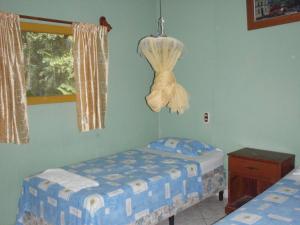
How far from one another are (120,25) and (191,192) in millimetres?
2211

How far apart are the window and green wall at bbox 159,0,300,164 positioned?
1.57 meters

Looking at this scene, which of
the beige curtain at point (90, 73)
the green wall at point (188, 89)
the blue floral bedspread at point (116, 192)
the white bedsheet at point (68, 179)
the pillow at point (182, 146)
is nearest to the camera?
the blue floral bedspread at point (116, 192)

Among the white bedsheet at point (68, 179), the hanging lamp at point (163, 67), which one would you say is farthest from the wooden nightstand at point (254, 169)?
the white bedsheet at point (68, 179)

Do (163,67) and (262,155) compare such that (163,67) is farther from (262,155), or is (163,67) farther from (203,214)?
(203,214)

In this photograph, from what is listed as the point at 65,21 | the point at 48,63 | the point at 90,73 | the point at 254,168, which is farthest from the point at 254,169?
the point at 65,21

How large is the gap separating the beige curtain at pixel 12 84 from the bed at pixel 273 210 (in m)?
2.06

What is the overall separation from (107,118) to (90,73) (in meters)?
0.65

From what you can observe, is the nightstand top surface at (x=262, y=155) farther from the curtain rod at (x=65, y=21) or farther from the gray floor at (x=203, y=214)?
the curtain rod at (x=65, y=21)

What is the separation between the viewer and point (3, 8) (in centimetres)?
277

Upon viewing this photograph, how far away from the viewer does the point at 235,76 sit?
141 inches

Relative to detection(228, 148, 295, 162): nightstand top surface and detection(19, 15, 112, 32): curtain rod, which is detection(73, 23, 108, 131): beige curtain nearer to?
detection(19, 15, 112, 32): curtain rod

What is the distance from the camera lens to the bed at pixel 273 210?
6.15 feet

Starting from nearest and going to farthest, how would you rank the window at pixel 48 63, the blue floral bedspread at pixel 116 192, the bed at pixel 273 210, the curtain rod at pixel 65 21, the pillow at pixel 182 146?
the bed at pixel 273 210 → the blue floral bedspread at pixel 116 192 → the curtain rod at pixel 65 21 → the window at pixel 48 63 → the pillow at pixel 182 146

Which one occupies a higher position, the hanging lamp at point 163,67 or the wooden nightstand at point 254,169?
the hanging lamp at point 163,67
